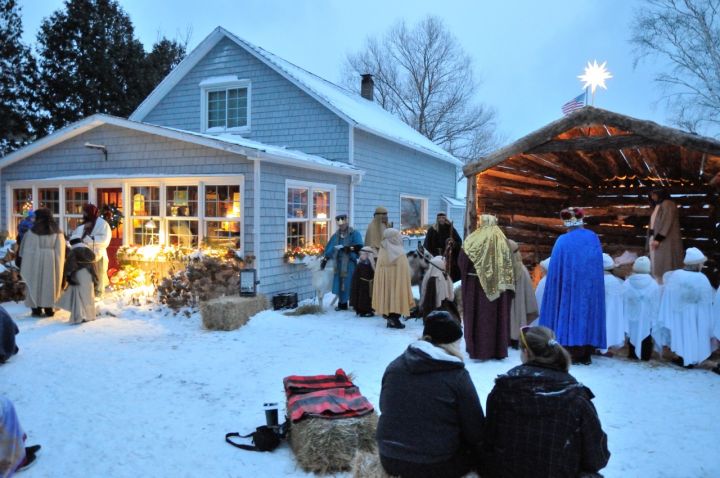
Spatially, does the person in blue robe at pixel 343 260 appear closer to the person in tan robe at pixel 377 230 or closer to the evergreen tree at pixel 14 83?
the person in tan robe at pixel 377 230

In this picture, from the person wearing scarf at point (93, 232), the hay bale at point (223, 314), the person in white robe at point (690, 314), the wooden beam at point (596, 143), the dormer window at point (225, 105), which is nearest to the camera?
the person in white robe at point (690, 314)

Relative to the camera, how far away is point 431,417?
9.64 ft

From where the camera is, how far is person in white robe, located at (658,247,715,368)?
6234 mm

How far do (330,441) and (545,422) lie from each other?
65.0 inches

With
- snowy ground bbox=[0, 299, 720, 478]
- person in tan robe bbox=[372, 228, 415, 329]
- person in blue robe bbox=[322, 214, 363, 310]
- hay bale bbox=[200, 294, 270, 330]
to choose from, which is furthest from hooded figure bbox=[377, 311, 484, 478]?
person in blue robe bbox=[322, 214, 363, 310]

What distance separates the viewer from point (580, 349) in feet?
21.2

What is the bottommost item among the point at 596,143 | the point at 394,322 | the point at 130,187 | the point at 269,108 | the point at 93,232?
the point at 394,322

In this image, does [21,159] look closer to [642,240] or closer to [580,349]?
[580,349]

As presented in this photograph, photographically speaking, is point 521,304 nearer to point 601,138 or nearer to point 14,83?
point 601,138

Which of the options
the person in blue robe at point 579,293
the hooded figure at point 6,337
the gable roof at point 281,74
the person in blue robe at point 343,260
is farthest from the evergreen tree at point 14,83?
the person in blue robe at point 579,293

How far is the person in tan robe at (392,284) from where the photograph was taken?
28.1ft

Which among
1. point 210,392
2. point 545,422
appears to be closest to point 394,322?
point 210,392

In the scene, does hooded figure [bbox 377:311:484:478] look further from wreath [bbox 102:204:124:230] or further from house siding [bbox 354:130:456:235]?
house siding [bbox 354:130:456:235]

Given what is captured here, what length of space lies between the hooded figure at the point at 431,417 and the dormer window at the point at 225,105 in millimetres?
12612
